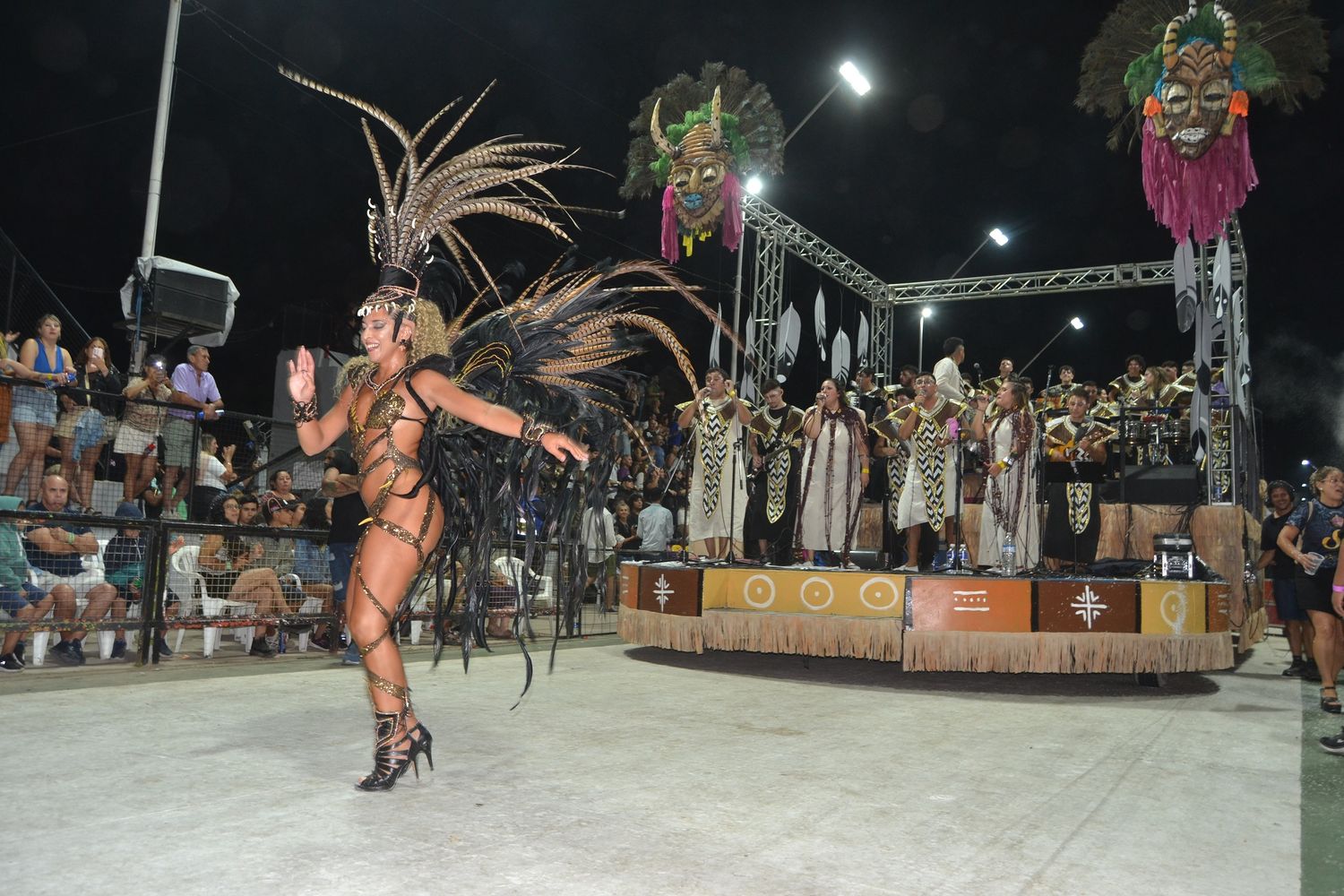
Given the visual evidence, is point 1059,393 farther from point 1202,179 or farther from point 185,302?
point 185,302

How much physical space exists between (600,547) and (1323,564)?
15.3 feet

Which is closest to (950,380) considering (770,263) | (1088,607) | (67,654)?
(1088,607)

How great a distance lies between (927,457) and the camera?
28.7 ft

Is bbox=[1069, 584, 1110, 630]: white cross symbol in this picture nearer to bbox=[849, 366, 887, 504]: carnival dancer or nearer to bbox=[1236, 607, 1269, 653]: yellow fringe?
bbox=[1236, 607, 1269, 653]: yellow fringe

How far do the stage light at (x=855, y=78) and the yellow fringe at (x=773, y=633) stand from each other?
23.9ft

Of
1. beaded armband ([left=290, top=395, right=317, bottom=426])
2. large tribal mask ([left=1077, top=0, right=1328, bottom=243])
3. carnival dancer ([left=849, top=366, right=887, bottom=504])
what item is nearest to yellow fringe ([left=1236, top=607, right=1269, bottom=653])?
carnival dancer ([left=849, top=366, right=887, bottom=504])

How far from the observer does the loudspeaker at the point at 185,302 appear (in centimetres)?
932

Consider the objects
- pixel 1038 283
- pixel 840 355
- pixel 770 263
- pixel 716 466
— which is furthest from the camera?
pixel 1038 283

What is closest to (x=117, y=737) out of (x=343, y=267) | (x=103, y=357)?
(x=103, y=357)

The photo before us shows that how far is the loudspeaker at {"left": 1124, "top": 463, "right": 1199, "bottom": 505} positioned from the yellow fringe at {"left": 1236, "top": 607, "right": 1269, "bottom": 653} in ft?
4.27

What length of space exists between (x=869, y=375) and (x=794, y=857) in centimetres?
914

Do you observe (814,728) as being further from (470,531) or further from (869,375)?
(869,375)

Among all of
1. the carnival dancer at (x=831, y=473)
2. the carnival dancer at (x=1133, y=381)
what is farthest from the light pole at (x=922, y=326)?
the carnival dancer at (x=831, y=473)

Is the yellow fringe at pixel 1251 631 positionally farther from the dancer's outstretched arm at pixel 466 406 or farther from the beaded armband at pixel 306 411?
the beaded armband at pixel 306 411
